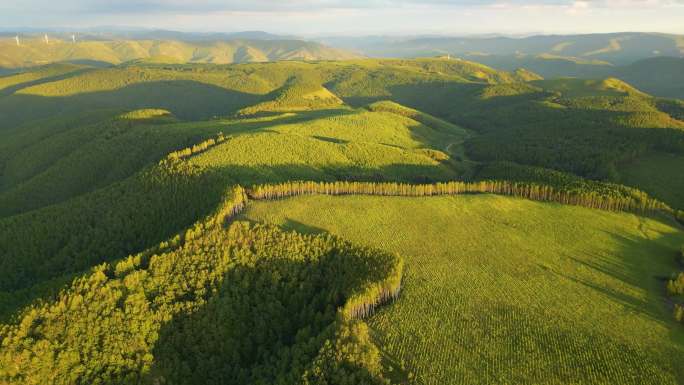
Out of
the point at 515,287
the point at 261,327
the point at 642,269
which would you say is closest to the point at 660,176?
the point at 642,269

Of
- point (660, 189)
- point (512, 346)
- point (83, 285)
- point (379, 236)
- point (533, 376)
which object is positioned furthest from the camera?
point (660, 189)

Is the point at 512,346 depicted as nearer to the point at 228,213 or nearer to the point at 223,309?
the point at 223,309

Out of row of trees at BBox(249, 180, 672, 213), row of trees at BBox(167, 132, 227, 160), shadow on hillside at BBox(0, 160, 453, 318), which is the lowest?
shadow on hillside at BBox(0, 160, 453, 318)

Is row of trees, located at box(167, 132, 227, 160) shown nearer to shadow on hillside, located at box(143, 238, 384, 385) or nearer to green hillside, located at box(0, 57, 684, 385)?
green hillside, located at box(0, 57, 684, 385)

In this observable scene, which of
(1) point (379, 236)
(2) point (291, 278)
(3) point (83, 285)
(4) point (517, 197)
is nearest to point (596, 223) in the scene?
(4) point (517, 197)

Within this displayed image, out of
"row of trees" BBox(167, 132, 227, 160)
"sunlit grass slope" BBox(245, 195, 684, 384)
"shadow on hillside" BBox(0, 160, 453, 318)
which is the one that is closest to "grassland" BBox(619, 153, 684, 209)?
"sunlit grass slope" BBox(245, 195, 684, 384)

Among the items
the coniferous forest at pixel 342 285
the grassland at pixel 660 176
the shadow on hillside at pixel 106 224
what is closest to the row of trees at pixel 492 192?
the coniferous forest at pixel 342 285

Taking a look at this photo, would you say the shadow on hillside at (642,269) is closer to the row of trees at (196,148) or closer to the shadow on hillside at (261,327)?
the shadow on hillside at (261,327)
